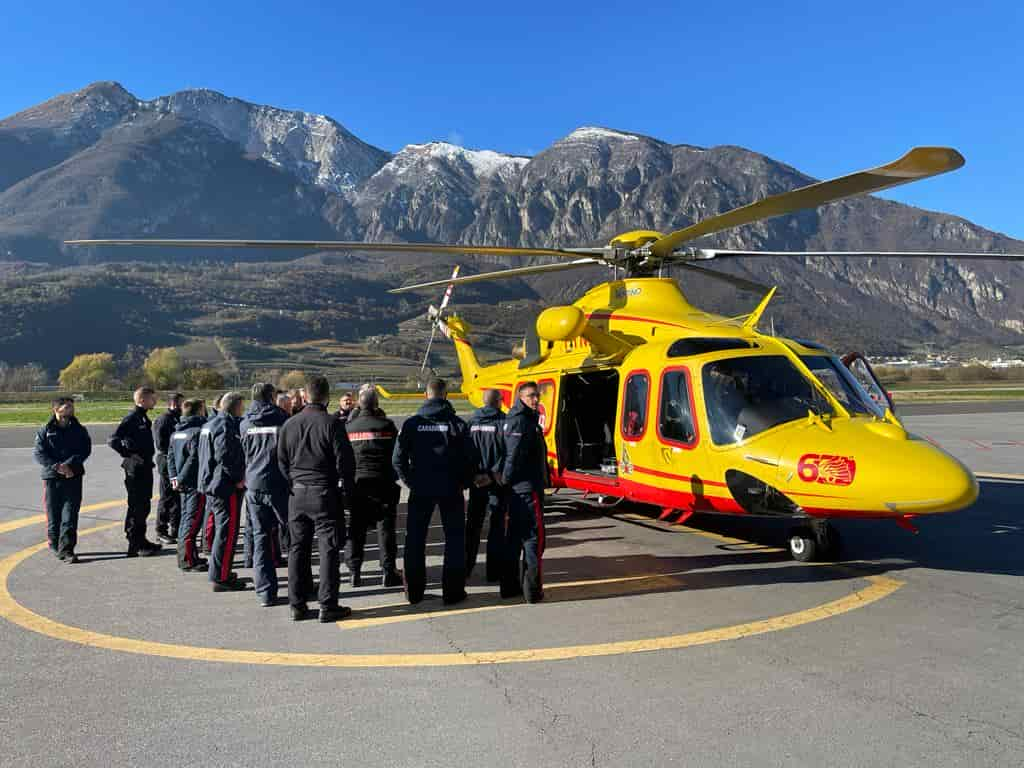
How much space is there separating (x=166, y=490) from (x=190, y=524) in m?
1.91

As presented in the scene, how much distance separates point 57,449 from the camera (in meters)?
8.01

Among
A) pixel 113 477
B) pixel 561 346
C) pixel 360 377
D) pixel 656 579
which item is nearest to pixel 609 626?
pixel 656 579

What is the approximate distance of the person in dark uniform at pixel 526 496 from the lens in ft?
20.6

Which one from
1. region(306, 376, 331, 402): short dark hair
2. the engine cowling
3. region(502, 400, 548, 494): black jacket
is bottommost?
region(502, 400, 548, 494): black jacket

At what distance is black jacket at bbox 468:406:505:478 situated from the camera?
674cm

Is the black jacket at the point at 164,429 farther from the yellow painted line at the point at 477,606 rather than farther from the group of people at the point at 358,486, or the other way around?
the yellow painted line at the point at 477,606

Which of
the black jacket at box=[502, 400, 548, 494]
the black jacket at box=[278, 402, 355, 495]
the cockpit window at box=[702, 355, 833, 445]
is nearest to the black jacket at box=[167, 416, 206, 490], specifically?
the black jacket at box=[278, 402, 355, 495]

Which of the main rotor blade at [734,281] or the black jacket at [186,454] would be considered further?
the main rotor blade at [734,281]

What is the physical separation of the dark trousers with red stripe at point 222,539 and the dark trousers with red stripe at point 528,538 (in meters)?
2.57

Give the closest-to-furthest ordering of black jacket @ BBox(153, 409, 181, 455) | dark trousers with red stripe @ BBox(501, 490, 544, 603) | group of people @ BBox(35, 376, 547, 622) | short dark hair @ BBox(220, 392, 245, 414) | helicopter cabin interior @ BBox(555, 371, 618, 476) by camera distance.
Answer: group of people @ BBox(35, 376, 547, 622) < dark trousers with red stripe @ BBox(501, 490, 544, 603) < short dark hair @ BBox(220, 392, 245, 414) < black jacket @ BBox(153, 409, 181, 455) < helicopter cabin interior @ BBox(555, 371, 618, 476)

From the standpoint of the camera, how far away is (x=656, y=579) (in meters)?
7.05

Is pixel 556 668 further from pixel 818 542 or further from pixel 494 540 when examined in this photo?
pixel 818 542

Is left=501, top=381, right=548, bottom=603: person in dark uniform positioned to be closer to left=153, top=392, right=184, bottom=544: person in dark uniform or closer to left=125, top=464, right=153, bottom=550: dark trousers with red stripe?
left=125, top=464, right=153, bottom=550: dark trousers with red stripe

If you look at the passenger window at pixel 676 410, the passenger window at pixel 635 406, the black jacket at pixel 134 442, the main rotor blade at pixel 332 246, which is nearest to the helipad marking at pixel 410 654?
the passenger window at pixel 676 410
